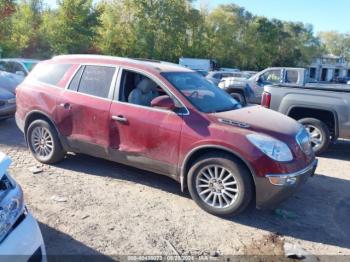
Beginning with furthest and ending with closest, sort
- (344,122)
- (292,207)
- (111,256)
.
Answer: (344,122)
(292,207)
(111,256)

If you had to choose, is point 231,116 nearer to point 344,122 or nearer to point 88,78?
point 88,78

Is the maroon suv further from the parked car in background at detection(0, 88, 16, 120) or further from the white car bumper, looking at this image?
the parked car in background at detection(0, 88, 16, 120)

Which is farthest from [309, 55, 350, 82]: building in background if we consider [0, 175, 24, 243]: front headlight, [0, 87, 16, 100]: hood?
[0, 175, 24, 243]: front headlight

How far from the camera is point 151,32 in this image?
4209 cm

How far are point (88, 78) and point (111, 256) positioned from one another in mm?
2814

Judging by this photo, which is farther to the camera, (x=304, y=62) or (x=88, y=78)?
(x=304, y=62)

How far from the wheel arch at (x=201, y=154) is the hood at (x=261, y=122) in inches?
12.5

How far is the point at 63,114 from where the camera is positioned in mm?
5492

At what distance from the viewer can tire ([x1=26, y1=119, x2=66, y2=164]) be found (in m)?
5.70

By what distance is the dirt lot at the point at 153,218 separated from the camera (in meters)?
3.79

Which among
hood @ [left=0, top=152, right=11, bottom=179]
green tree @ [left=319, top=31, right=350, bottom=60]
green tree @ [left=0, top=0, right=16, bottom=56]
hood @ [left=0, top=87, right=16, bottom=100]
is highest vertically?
green tree @ [left=319, top=31, right=350, bottom=60]

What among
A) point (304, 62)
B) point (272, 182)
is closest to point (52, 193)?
point (272, 182)

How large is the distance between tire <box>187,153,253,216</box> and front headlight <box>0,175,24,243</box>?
2255mm

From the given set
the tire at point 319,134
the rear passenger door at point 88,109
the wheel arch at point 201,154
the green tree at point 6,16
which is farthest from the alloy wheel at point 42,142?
the green tree at point 6,16
